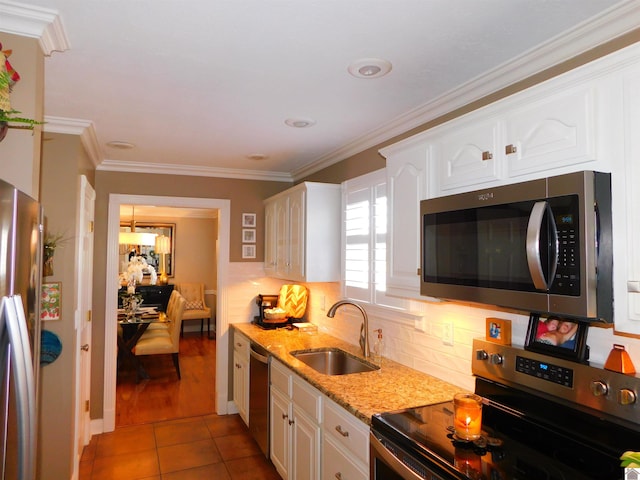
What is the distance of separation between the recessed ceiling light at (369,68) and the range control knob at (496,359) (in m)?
1.36

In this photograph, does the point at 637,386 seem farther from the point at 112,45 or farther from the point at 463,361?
the point at 112,45

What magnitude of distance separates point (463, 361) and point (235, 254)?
8.95 feet

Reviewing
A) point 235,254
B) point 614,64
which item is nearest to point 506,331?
point 614,64

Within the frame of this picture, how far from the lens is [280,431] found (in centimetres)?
290

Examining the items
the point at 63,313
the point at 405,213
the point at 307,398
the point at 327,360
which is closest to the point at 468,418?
A: the point at 405,213

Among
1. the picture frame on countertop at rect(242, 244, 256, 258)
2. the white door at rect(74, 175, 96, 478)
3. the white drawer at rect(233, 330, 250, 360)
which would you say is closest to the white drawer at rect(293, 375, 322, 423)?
the white drawer at rect(233, 330, 250, 360)

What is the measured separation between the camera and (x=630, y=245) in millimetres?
1181

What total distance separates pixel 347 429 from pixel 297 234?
5.74 feet

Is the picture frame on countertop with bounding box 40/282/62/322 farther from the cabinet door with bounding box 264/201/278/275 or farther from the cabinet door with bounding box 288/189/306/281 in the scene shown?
the cabinet door with bounding box 264/201/278/275

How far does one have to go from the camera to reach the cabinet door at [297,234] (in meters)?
3.36

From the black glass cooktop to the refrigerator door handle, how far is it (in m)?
1.17

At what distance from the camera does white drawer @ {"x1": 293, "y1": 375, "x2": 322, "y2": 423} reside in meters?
2.32

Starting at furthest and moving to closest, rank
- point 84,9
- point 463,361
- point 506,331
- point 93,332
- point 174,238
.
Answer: point 174,238
point 93,332
point 463,361
point 506,331
point 84,9

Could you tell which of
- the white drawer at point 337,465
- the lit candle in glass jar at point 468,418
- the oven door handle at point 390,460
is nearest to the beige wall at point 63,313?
the white drawer at point 337,465
